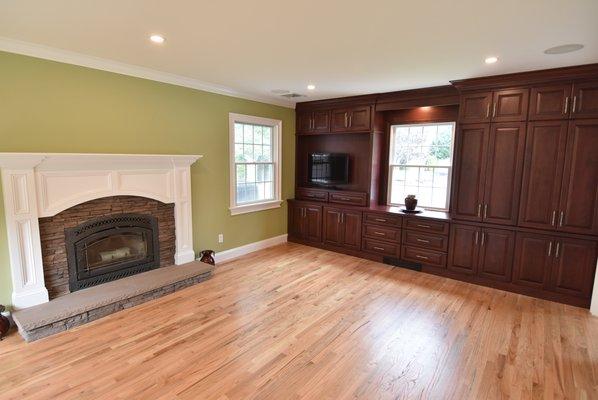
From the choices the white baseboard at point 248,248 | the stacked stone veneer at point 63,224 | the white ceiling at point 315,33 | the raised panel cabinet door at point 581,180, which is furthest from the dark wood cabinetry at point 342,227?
the stacked stone veneer at point 63,224

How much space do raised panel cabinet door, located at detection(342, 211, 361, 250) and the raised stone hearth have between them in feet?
7.20

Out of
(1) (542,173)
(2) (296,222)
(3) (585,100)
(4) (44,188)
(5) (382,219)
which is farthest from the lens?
(2) (296,222)

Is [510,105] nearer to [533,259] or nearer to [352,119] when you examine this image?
[533,259]

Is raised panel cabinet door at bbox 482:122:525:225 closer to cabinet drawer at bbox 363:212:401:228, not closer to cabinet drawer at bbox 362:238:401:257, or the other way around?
cabinet drawer at bbox 363:212:401:228

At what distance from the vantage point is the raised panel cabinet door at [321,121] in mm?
5371

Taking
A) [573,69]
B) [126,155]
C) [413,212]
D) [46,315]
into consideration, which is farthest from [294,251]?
[573,69]

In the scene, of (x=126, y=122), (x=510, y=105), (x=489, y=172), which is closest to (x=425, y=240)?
(x=489, y=172)

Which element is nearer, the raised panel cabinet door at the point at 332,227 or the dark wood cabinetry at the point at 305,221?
the raised panel cabinet door at the point at 332,227

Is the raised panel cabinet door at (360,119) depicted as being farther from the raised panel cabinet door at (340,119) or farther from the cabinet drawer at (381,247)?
the cabinet drawer at (381,247)

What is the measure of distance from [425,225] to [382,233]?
0.65 m

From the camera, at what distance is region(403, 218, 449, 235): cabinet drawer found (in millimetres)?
4195

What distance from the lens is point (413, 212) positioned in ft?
15.0

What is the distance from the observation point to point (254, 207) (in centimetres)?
517

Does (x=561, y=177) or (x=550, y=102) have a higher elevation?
(x=550, y=102)
